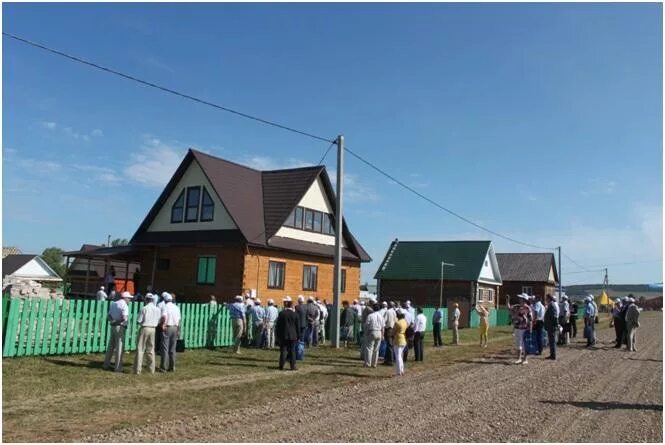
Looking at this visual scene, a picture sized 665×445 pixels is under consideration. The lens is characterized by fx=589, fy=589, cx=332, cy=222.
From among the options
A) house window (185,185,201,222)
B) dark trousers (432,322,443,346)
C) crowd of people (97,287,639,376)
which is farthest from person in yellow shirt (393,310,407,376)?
house window (185,185,201,222)

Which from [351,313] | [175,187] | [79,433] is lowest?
[79,433]

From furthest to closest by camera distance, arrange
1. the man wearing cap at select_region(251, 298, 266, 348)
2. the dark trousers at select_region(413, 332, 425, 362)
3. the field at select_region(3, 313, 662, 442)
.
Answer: the man wearing cap at select_region(251, 298, 266, 348), the dark trousers at select_region(413, 332, 425, 362), the field at select_region(3, 313, 662, 442)

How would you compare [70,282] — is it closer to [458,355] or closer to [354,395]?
[458,355]

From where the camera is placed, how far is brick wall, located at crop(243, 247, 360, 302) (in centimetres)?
2505

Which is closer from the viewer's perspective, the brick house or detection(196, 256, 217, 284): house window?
the brick house

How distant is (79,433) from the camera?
7586mm

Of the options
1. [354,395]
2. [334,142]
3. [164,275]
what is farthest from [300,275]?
[354,395]

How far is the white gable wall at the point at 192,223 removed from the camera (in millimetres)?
25969

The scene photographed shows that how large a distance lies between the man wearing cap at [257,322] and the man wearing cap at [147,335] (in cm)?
575

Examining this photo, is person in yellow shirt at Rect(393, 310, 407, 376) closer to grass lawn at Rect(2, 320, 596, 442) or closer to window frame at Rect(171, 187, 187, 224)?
grass lawn at Rect(2, 320, 596, 442)

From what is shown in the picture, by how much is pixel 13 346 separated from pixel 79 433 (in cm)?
762

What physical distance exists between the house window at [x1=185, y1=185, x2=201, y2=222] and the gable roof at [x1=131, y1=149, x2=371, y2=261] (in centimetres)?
76

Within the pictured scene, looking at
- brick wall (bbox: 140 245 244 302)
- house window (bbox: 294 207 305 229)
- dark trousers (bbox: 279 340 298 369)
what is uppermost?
house window (bbox: 294 207 305 229)

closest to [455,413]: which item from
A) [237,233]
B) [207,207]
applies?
[237,233]
